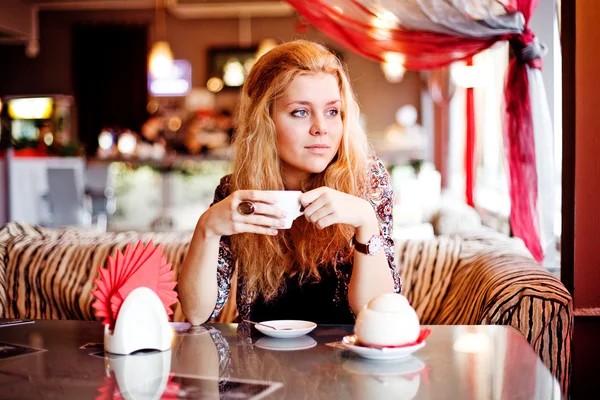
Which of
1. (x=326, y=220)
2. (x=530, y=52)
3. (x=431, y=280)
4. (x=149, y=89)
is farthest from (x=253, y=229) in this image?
(x=149, y=89)

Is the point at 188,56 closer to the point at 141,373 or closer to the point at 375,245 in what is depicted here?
the point at 375,245

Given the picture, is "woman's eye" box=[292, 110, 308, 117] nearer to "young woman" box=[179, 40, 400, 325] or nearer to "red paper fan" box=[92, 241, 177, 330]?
"young woman" box=[179, 40, 400, 325]

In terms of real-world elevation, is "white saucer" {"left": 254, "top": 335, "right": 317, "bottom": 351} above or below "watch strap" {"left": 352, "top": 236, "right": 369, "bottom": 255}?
below

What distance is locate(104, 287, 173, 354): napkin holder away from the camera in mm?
1337

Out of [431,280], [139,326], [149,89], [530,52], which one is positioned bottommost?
[431,280]

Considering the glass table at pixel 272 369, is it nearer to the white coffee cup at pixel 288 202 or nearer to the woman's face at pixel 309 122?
the white coffee cup at pixel 288 202

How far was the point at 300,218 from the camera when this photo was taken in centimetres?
189

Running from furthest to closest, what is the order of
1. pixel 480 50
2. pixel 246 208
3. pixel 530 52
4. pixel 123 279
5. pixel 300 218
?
pixel 480 50
pixel 530 52
pixel 300 218
pixel 246 208
pixel 123 279

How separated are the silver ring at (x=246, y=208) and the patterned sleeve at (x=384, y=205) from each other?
505 millimetres

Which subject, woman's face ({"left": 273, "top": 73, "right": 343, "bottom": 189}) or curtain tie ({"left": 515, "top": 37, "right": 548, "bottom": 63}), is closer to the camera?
woman's face ({"left": 273, "top": 73, "right": 343, "bottom": 189})

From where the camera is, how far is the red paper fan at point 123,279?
137 centimetres

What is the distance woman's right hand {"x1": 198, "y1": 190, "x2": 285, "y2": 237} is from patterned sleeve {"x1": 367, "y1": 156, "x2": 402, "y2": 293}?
0.49 metres

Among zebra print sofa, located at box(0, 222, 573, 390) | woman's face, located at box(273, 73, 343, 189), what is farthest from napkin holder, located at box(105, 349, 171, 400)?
zebra print sofa, located at box(0, 222, 573, 390)

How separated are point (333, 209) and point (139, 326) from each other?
0.47 m
